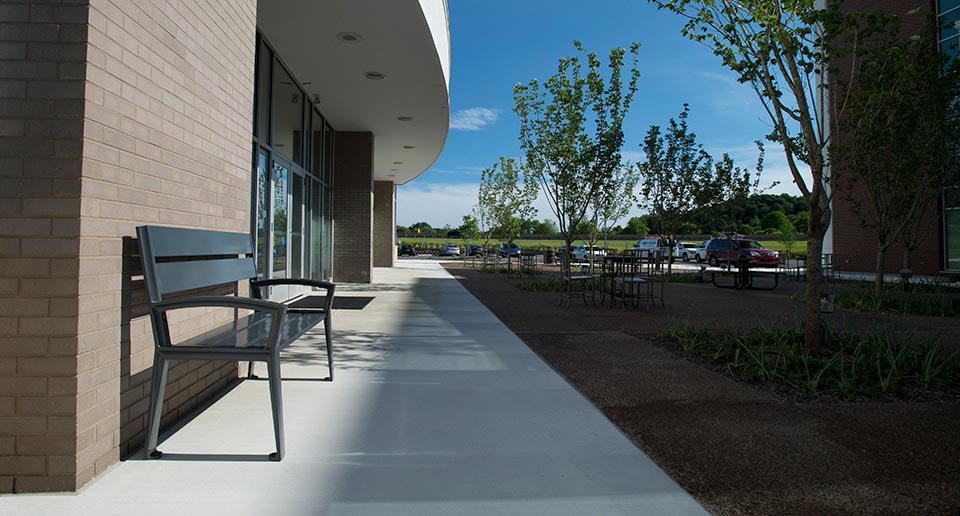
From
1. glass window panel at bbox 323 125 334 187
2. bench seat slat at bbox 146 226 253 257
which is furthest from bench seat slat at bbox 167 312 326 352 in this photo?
glass window panel at bbox 323 125 334 187

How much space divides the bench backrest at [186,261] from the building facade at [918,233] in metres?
19.1

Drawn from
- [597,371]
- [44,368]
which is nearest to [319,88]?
[597,371]

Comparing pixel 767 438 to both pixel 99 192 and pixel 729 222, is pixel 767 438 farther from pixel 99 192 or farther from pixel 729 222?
pixel 729 222

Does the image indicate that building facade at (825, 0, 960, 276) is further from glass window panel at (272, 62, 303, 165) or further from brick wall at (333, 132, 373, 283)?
glass window panel at (272, 62, 303, 165)

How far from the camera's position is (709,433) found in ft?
11.3

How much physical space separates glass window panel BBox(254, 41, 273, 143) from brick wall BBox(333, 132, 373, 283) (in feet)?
21.2

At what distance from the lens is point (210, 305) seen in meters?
2.71

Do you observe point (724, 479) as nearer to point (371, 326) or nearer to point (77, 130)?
point (77, 130)

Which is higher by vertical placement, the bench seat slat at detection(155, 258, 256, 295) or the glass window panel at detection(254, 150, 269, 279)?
the glass window panel at detection(254, 150, 269, 279)

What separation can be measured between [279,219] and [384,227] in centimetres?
1837

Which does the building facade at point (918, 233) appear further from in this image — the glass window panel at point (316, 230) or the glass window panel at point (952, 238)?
the glass window panel at point (316, 230)

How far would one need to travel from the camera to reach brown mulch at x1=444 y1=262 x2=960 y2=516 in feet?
8.50

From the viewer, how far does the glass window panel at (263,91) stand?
8961 mm

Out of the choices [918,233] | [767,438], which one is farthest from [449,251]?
[767,438]
